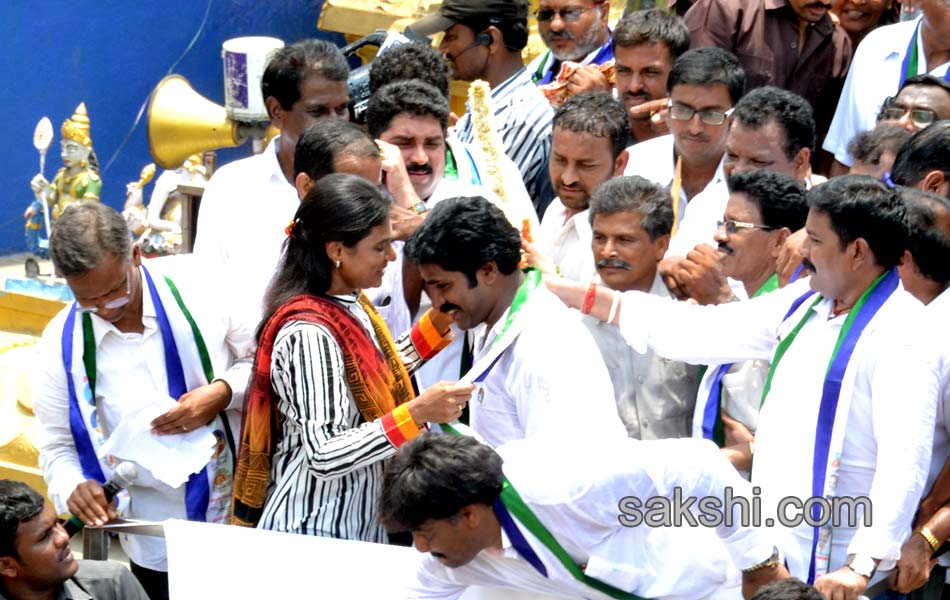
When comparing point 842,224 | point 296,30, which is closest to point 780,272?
point 842,224

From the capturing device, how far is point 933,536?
382 centimetres

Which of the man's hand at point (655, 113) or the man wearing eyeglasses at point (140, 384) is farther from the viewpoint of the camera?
the man's hand at point (655, 113)

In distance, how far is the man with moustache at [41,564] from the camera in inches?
167

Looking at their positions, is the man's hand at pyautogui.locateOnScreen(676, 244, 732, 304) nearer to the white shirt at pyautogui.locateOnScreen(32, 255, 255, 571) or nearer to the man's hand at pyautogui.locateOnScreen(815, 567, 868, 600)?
the man's hand at pyautogui.locateOnScreen(815, 567, 868, 600)

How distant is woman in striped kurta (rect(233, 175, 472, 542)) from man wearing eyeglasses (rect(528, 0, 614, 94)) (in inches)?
91.1

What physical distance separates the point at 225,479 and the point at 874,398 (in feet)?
6.38

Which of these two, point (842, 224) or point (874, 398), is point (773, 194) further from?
point (874, 398)

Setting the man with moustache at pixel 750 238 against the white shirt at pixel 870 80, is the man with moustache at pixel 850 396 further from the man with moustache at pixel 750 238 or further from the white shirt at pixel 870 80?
the white shirt at pixel 870 80

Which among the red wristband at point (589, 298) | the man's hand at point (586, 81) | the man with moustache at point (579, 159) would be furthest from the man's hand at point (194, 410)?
the man's hand at point (586, 81)

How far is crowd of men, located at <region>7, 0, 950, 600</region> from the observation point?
3.46 m

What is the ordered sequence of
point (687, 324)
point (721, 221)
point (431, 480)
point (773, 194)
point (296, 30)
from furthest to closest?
1. point (296, 30)
2. point (721, 221)
3. point (773, 194)
4. point (687, 324)
5. point (431, 480)

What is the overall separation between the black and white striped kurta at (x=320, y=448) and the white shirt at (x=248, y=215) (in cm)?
112

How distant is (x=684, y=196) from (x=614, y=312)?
47.5 inches

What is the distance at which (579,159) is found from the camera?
17.0 ft
